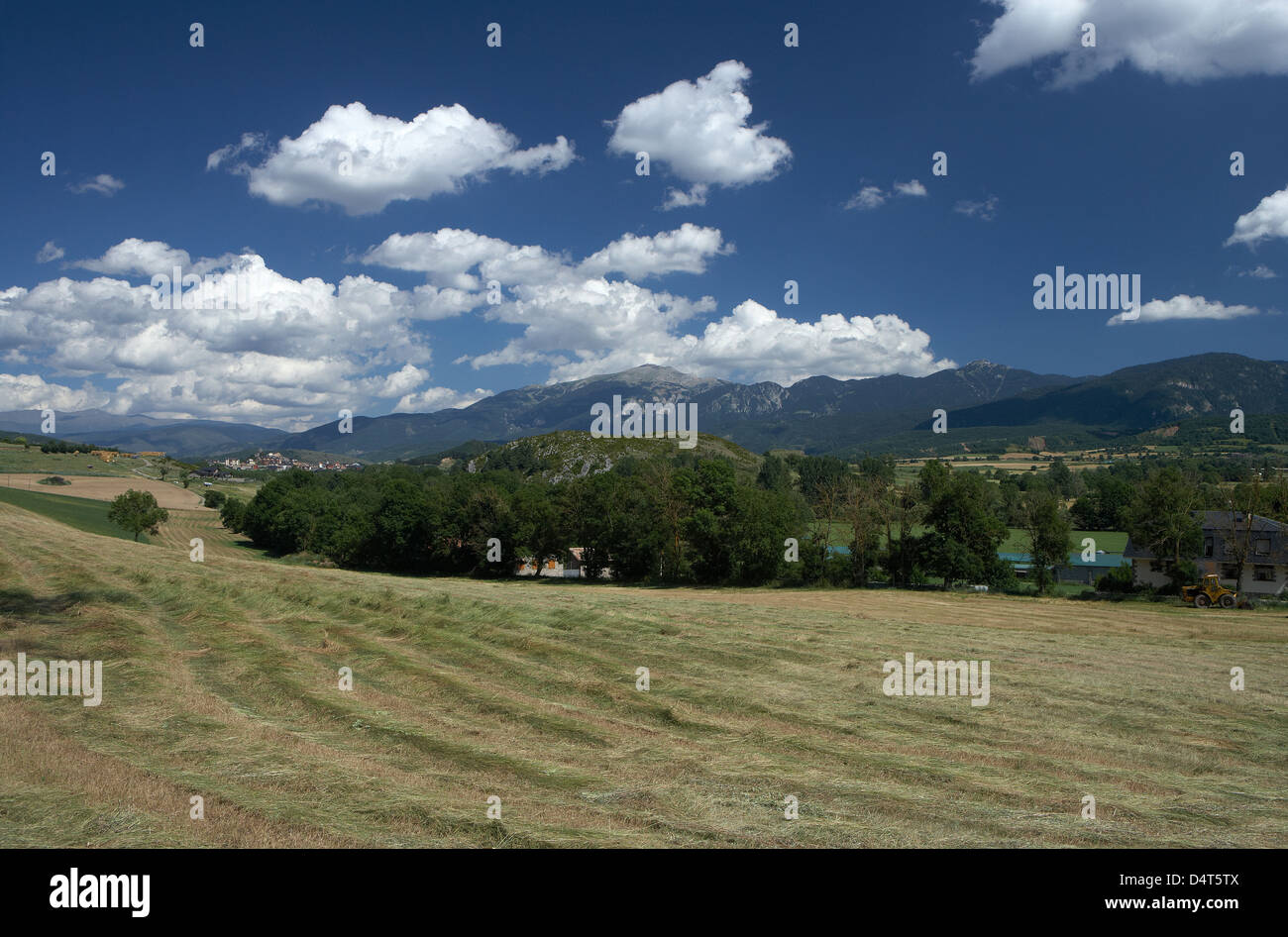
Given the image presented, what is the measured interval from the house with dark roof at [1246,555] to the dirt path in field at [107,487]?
120149 mm

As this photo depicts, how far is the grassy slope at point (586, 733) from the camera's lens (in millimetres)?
8164

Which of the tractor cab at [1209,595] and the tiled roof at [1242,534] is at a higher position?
the tiled roof at [1242,534]

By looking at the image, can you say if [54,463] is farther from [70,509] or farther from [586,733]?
[586,733]

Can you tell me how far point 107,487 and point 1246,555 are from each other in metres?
149

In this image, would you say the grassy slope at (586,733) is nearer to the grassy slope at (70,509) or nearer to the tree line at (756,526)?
the tree line at (756,526)

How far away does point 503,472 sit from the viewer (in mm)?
88000

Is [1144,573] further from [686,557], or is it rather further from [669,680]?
[669,680]

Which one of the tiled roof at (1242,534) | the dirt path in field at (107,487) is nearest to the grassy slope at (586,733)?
the tiled roof at (1242,534)

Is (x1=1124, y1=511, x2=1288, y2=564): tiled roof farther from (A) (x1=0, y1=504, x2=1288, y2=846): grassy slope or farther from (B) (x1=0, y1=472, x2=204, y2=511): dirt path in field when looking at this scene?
(B) (x1=0, y1=472, x2=204, y2=511): dirt path in field

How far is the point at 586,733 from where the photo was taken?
12.2 meters

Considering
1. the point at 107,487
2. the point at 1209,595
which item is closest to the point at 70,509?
the point at 107,487
